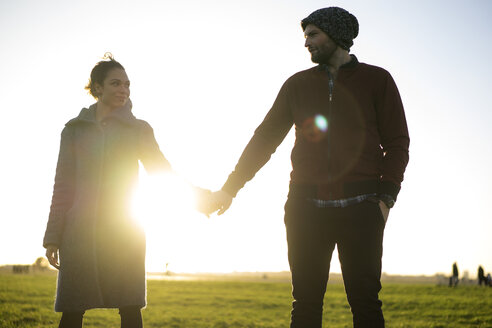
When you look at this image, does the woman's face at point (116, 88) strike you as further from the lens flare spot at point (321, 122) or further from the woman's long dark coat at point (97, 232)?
the lens flare spot at point (321, 122)

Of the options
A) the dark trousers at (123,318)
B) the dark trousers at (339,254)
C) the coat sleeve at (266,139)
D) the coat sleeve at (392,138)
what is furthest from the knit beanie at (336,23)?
the dark trousers at (123,318)

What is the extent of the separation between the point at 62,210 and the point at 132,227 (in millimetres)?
629

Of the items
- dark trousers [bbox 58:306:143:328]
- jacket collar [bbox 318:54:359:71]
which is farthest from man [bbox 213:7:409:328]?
dark trousers [bbox 58:306:143:328]

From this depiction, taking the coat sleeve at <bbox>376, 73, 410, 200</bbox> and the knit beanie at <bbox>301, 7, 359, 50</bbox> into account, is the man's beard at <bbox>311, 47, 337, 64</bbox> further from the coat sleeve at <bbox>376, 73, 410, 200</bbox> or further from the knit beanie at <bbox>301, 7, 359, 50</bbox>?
the coat sleeve at <bbox>376, 73, 410, 200</bbox>

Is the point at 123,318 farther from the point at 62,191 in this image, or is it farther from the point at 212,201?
the point at 212,201

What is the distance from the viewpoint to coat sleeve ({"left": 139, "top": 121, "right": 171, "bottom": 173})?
4.64m

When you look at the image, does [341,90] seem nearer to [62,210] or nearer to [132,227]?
[132,227]

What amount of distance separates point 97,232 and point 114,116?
3.53 feet

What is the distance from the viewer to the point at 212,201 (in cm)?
507

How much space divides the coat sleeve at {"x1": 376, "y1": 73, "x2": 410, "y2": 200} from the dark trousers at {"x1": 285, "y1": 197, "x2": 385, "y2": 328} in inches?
9.4

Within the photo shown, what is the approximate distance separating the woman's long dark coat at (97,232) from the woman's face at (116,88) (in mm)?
417

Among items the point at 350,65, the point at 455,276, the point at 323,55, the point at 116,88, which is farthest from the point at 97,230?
the point at 455,276

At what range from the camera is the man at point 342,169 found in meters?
3.61

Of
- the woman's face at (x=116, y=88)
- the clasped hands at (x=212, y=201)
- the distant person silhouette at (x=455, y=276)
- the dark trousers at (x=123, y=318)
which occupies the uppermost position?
the woman's face at (x=116, y=88)
